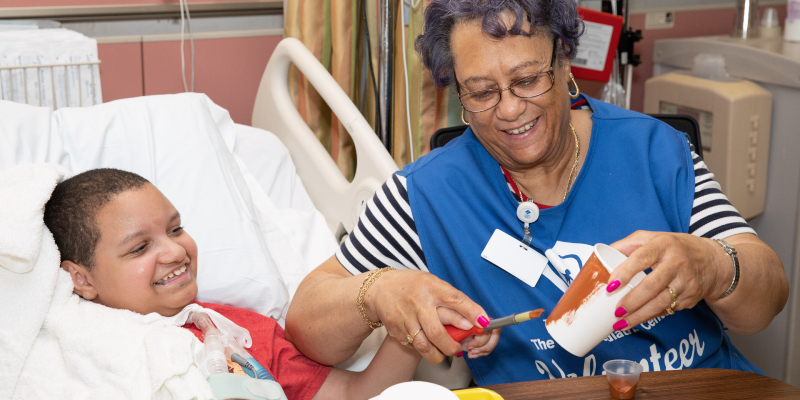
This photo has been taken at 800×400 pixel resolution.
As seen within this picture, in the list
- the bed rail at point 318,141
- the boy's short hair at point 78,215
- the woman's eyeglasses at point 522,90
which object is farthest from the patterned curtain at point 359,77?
the boy's short hair at point 78,215

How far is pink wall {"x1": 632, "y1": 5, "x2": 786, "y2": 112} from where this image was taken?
332 centimetres

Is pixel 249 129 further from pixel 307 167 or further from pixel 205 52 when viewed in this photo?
pixel 205 52

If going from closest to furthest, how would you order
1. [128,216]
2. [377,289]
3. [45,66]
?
[377,289], [128,216], [45,66]

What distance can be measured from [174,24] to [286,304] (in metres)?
1.37

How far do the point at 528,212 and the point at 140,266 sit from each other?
808 millimetres

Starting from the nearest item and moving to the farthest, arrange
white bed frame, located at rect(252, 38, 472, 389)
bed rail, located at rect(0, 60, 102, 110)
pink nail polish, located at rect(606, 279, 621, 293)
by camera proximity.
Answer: pink nail polish, located at rect(606, 279, 621, 293) < white bed frame, located at rect(252, 38, 472, 389) < bed rail, located at rect(0, 60, 102, 110)

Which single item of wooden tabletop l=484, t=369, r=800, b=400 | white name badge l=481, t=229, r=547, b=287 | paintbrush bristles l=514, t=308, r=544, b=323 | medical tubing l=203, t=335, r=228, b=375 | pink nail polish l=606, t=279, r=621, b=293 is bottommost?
medical tubing l=203, t=335, r=228, b=375

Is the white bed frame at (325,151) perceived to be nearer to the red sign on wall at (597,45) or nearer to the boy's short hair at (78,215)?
the boy's short hair at (78,215)

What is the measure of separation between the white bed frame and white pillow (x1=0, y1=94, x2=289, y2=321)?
0.83 ft

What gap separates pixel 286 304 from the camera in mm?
1675

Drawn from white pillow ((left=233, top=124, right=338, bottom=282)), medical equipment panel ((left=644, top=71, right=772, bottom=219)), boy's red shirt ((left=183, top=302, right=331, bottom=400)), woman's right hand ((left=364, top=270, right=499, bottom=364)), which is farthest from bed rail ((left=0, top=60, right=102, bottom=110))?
medical equipment panel ((left=644, top=71, right=772, bottom=219))

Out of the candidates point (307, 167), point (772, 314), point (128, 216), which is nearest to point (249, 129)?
point (307, 167)

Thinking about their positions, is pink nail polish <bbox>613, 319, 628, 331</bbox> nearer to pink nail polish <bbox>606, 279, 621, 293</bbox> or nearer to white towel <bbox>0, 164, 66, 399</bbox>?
pink nail polish <bbox>606, 279, 621, 293</bbox>

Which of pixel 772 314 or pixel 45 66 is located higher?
pixel 45 66
